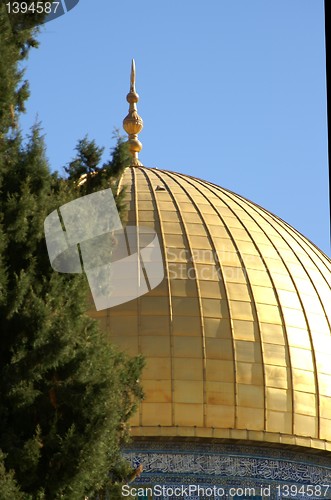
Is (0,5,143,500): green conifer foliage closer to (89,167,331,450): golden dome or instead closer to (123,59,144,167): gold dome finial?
(89,167,331,450): golden dome

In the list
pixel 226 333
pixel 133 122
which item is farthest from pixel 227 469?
pixel 133 122

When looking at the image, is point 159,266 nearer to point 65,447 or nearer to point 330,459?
point 330,459

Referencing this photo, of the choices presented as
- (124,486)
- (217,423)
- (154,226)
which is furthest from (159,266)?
(124,486)

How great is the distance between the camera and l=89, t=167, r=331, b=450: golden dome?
18.0m

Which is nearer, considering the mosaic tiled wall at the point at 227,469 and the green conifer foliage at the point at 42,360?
the green conifer foliage at the point at 42,360

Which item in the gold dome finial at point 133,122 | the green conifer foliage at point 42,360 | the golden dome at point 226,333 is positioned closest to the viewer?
the green conifer foliage at point 42,360

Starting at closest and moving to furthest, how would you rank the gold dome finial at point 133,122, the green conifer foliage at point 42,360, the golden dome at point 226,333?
the green conifer foliage at point 42,360 → the golden dome at point 226,333 → the gold dome finial at point 133,122

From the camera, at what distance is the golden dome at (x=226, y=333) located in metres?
18.0

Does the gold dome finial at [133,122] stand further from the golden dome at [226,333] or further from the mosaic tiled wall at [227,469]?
the mosaic tiled wall at [227,469]

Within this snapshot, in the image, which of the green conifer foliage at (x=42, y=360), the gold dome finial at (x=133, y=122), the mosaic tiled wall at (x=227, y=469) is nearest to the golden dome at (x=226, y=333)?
the mosaic tiled wall at (x=227, y=469)

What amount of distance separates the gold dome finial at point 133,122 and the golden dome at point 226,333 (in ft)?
7.94

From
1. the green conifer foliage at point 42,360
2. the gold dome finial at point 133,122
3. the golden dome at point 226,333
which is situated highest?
the gold dome finial at point 133,122

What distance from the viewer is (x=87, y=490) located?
1164 centimetres

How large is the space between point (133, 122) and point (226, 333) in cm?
502
